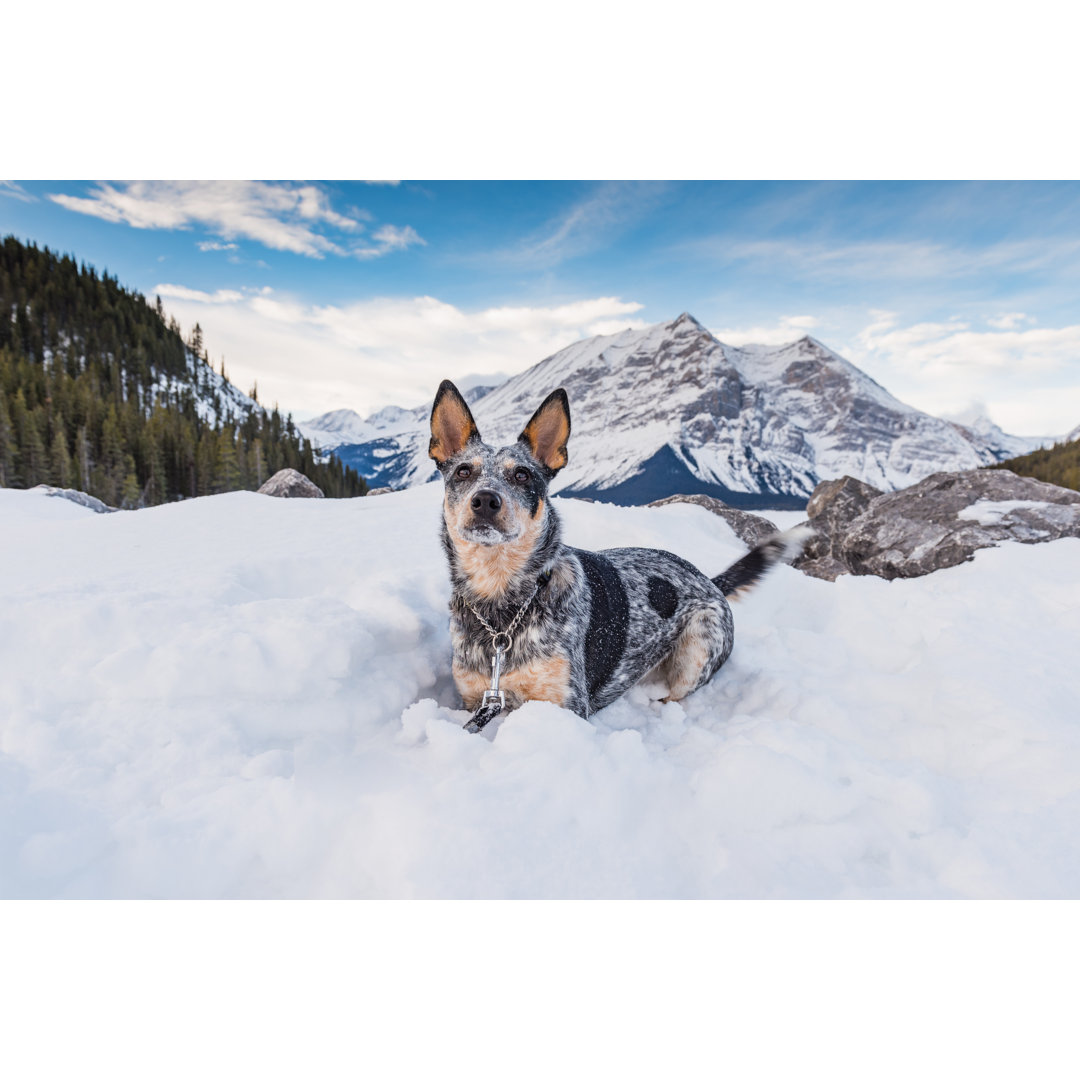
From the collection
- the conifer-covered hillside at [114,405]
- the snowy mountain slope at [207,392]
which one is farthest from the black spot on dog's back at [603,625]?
the snowy mountain slope at [207,392]

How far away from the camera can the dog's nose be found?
11.9 feet

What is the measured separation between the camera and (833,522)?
42.7ft

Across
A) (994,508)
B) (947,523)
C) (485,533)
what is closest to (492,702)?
(485,533)

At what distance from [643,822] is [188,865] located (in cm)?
213

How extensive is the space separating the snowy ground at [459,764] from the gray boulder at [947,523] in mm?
4900

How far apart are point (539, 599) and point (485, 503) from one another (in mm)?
907

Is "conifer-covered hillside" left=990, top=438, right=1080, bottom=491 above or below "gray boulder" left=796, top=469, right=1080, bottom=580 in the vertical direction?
above

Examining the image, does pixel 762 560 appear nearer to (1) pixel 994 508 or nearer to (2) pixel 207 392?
(1) pixel 994 508

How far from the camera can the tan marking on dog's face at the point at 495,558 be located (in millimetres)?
4000

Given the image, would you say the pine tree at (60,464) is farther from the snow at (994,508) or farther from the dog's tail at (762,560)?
the snow at (994,508)

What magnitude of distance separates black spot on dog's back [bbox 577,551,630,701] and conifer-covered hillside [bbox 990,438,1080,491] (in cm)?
2787

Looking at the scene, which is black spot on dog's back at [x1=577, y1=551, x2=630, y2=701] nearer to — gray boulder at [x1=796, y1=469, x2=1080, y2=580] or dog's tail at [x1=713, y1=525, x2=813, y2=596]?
dog's tail at [x1=713, y1=525, x2=813, y2=596]

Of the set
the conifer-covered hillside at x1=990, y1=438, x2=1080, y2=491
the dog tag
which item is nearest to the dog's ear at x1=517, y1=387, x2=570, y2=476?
the dog tag

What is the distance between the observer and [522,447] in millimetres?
4266
